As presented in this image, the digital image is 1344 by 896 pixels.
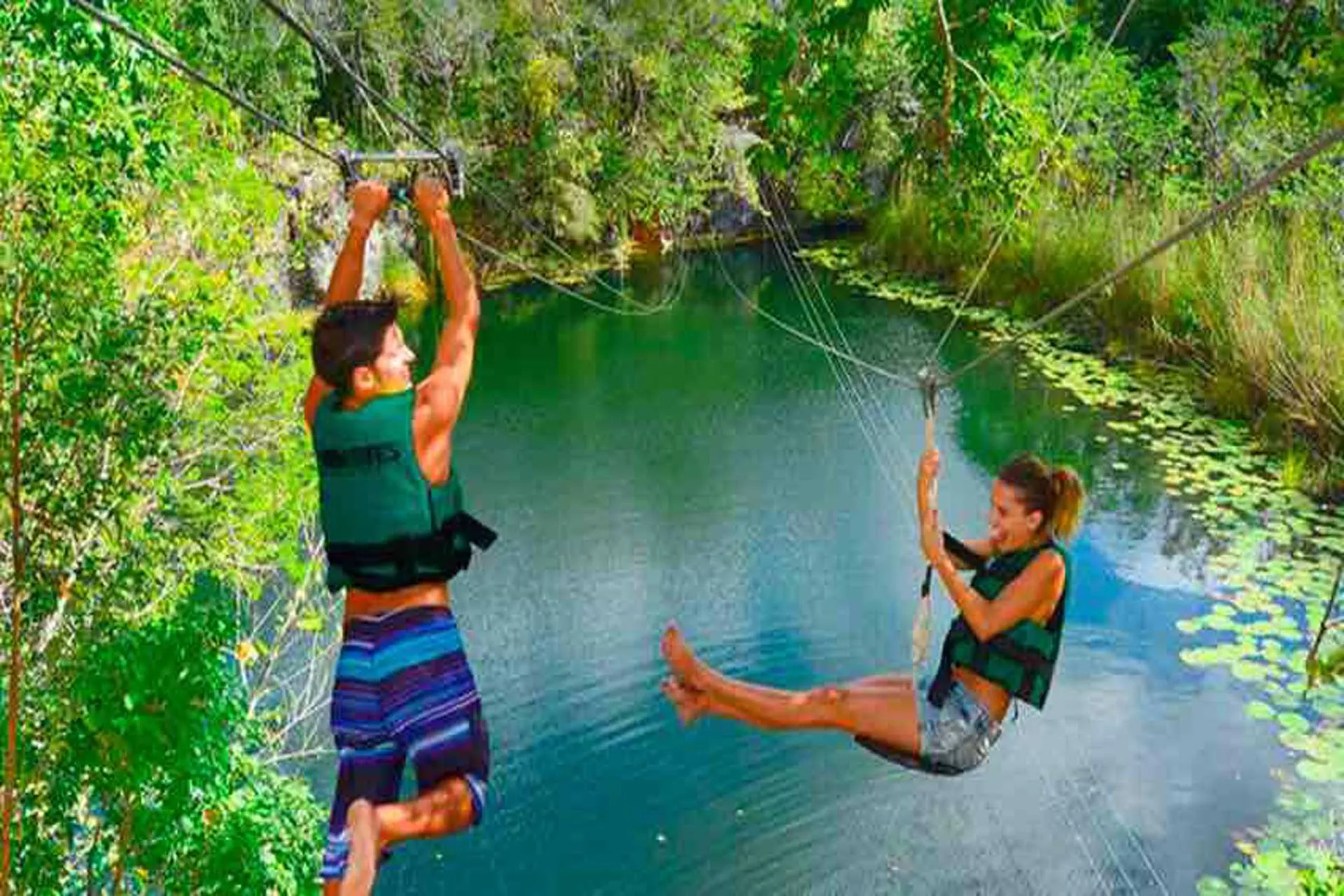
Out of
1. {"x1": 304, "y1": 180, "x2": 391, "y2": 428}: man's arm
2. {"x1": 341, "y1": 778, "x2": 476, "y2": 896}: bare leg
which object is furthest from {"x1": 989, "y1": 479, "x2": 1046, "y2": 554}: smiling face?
{"x1": 304, "y1": 180, "x2": 391, "y2": 428}: man's arm

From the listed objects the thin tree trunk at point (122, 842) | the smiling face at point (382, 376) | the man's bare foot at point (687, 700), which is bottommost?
the thin tree trunk at point (122, 842)

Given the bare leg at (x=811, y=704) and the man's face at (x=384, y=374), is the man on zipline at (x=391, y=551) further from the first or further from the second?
the bare leg at (x=811, y=704)

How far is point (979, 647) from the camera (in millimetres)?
2689

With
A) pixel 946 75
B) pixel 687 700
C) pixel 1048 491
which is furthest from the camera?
pixel 946 75

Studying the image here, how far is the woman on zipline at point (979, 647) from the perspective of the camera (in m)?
2.58

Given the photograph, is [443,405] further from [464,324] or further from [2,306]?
[2,306]

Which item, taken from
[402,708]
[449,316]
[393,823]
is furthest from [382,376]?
[393,823]

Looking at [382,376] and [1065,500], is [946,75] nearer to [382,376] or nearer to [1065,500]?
[1065,500]

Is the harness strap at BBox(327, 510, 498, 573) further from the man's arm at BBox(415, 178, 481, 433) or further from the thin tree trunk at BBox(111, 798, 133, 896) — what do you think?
the thin tree trunk at BBox(111, 798, 133, 896)

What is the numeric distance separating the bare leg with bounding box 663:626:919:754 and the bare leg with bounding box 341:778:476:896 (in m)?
0.73

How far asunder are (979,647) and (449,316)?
138cm

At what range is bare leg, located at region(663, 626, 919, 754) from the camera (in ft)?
8.93

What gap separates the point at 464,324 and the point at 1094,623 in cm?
531

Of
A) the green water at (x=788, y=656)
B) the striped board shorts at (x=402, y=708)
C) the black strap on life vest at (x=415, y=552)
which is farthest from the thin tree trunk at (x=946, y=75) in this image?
the green water at (x=788, y=656)
